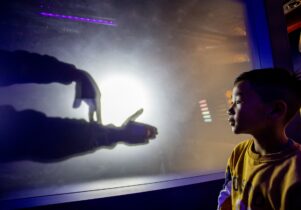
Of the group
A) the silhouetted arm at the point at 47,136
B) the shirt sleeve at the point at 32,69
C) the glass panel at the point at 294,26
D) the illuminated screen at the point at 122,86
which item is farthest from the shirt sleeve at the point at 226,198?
the glass panel at the point at 294,26

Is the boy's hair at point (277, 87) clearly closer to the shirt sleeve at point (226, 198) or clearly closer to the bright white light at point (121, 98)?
the shirt sleeve at point (226, 198)

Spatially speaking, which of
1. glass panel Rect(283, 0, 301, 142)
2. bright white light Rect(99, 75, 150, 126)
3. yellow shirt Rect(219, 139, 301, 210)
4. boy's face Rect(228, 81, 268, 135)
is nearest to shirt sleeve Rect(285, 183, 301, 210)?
yellow shirt Rect(219, 139, 301, 210)

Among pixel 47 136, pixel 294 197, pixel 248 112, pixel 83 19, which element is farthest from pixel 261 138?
pixel 83 19

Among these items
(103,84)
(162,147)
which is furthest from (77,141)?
(162,147)

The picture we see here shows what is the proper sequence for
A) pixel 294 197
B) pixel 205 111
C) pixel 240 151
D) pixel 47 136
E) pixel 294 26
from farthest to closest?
1. pixel 205 111
2. pixel 294 26
3. pixel 47 136
4. pixel 240 151
5. pixel 294 197

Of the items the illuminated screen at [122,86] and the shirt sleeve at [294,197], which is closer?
the shirt sleeve at [294,197]

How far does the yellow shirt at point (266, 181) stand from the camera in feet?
2.27

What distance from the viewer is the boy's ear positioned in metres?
0.86

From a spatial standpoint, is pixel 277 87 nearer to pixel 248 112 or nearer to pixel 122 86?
pixel 248 112

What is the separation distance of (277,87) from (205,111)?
1.90 meters

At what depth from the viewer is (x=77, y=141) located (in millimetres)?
1851

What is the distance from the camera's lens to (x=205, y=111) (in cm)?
276

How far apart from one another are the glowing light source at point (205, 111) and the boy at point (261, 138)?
178 centimetres

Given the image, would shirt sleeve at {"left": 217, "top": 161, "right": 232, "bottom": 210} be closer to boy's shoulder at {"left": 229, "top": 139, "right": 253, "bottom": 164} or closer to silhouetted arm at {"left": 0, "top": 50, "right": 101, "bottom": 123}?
boy's shoulder at {"left": 229, "top": 139, "right": 253, "bottom": 164}
